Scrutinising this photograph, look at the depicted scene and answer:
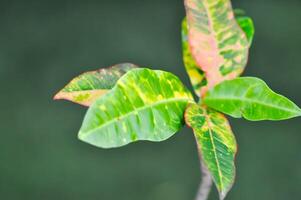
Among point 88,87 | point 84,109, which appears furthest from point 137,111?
point 84,109

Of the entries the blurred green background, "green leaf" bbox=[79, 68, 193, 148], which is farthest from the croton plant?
the blurred green background

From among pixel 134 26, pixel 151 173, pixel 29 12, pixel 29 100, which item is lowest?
pixel 151 173

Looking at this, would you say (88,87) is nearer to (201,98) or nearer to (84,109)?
(201,98)

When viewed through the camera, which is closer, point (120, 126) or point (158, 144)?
point (120, 126)

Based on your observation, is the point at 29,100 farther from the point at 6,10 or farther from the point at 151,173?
the point at 151,173

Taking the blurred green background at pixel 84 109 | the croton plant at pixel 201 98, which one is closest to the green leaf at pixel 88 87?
the croton plant at pixel 201 98

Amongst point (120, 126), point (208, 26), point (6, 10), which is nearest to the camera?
point (120, 126)

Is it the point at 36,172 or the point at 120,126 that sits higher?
the point at 120,126

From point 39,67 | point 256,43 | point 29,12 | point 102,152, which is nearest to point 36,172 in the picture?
point 102,152
